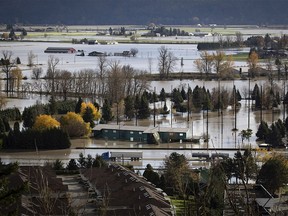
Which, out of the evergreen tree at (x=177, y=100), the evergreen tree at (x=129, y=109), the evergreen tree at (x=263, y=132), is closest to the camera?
the evergreen tree at (x=263, y=132)

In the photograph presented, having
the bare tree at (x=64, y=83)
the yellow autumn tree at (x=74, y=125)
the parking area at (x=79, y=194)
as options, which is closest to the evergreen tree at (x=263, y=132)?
the yellow autumn tree at (x=74, y=125)

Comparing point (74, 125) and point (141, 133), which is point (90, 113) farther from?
point (141, 133)

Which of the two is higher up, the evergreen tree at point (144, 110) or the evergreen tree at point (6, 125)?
the evergreen tree at point (144, 110)

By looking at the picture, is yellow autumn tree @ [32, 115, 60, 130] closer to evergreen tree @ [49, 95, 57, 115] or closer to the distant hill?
evergreen tree @ [49, 95, 57, 115]

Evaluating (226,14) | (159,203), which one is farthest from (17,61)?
(226,14)

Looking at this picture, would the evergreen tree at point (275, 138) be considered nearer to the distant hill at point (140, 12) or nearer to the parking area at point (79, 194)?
the parking area at point (79, 194)

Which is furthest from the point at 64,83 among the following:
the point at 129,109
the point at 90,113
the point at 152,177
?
the point at 152,177
